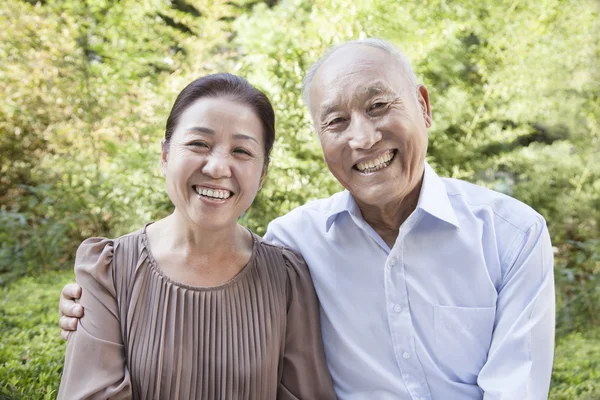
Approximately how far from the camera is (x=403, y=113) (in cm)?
193

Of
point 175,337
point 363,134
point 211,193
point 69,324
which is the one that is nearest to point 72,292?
point 69,324

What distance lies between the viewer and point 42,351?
2.36m

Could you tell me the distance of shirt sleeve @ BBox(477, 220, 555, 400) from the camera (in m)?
1.80

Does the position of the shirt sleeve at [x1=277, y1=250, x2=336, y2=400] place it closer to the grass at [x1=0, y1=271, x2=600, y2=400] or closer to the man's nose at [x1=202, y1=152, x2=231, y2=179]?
the man's nose at [x1=202, y1=152, x2=231, y2=179]

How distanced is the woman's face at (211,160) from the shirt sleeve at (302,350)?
375 mm

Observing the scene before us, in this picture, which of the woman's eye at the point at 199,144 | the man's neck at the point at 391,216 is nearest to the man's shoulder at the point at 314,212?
the man's neck at the point at 391,216

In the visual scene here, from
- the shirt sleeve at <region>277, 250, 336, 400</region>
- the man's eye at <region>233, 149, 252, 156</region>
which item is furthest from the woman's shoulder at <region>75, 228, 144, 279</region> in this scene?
the shirt sleeve at <region>277, 250, 336, 400</region>

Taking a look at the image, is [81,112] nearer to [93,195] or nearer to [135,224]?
[93,195]

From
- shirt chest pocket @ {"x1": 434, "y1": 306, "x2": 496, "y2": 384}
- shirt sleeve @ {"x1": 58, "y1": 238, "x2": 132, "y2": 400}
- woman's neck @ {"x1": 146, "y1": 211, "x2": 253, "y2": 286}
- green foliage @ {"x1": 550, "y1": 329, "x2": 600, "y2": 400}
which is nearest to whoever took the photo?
shirt sleeve @ {"x1": 58, "y1": 238, "x2": 132, "y2": 400}

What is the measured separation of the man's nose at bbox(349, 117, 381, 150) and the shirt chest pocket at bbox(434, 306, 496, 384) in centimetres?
62

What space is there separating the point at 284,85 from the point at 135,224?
5.23 ft

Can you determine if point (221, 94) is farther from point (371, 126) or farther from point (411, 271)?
point (411, 271)

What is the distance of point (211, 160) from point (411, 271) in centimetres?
80

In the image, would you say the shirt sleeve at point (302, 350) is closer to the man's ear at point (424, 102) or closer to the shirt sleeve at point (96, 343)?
the shirt sleeve at point (96, 343)
